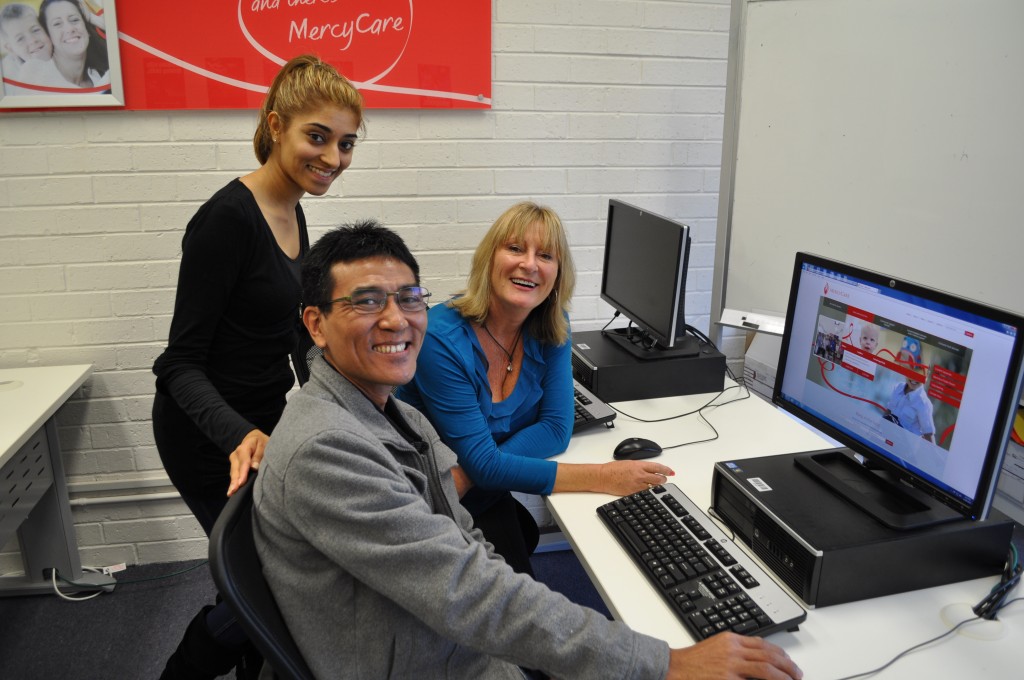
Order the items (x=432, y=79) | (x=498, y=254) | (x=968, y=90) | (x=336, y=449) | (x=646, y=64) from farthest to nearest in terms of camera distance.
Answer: (x=646, y=64) < (x=432, y=79) < (x=968, y=90) < (x=498, y=254) < (x=336, y=449)

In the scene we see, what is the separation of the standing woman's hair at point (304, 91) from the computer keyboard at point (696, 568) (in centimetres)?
105

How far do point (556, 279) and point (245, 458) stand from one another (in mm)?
891

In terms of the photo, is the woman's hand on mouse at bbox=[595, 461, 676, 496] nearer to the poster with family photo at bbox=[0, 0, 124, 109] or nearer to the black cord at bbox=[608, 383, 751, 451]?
the black cord at bbox=[608, 383, 751, 451]

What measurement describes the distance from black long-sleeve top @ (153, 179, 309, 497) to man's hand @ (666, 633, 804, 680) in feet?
2.90

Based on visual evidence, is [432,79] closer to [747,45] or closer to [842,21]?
[747,45]

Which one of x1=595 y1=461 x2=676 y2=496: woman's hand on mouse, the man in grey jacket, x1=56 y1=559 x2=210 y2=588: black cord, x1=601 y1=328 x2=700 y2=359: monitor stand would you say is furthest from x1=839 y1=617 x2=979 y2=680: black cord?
x1=56 y1=559 x2=210 y2=588: black cord

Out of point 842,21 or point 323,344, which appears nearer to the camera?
point 323,344

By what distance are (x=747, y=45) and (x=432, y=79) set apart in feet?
3.35

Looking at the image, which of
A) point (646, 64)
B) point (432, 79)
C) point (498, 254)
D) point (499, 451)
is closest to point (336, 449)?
point (499, 451)

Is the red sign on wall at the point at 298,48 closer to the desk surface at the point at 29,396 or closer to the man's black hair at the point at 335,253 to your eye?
the desk surface at the point at 29,396

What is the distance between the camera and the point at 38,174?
238 cm

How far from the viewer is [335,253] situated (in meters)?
1.22

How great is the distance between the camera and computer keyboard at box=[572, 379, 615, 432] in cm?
195

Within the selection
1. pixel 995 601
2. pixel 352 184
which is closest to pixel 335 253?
pixel 995 601
